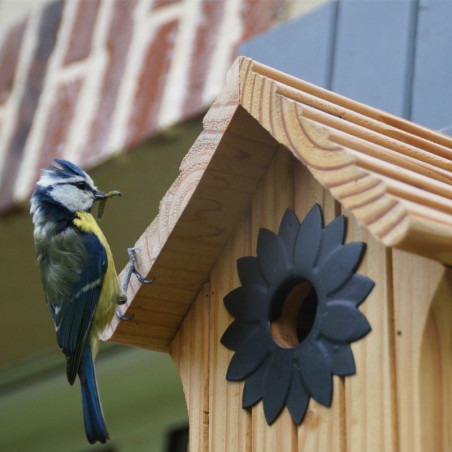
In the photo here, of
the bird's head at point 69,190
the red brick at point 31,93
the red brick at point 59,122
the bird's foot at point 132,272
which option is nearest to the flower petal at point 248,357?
the bird's foot at point 132,272

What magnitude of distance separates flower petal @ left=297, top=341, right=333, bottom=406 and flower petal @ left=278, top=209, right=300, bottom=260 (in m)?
0.18

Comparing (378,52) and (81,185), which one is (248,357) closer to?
(378,52)

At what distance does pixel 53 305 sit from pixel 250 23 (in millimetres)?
912

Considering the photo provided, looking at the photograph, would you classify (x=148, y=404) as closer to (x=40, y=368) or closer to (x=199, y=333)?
(x=40, y=368)

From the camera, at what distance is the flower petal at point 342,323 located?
151cm

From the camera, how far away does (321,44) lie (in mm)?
2463

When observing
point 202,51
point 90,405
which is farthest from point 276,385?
point 202,51

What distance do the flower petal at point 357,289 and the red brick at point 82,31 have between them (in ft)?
5.88

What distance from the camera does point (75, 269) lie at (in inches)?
94.6

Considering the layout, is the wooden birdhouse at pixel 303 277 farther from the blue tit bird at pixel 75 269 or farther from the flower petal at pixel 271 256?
the blue tit bird at pixel 75 269

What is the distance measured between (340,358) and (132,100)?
4.78 feet

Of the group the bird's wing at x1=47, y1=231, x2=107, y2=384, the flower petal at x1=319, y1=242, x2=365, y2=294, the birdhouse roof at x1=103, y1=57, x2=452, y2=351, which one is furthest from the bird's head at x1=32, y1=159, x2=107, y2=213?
the flower petal at x1=319, y1=242, x2=365, y2=294

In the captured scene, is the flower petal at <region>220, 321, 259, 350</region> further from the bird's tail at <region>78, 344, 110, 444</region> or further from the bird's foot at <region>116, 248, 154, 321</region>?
the bird's tail at <region>78, 344, 110, 444</region>

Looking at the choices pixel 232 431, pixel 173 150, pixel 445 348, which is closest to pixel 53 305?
pixel 173 150
